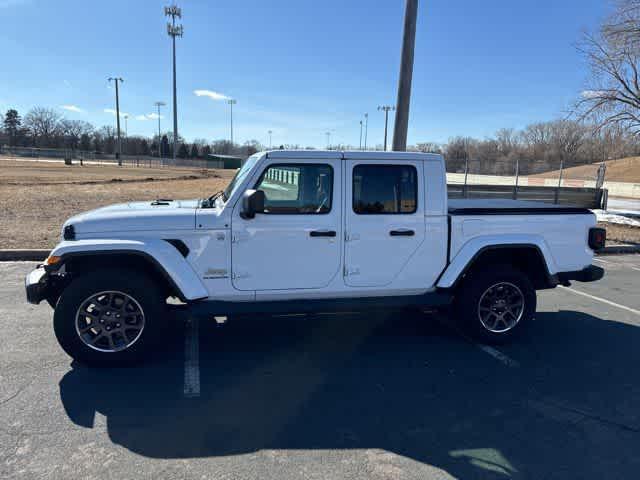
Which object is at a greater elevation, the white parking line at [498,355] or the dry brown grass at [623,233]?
the dry brown grass at [623,233]

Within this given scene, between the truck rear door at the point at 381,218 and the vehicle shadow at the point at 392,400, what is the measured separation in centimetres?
87

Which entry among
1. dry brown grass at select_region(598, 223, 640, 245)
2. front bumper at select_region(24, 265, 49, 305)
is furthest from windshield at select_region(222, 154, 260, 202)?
dry brown grass at select_region(598, 223, 640, 245)

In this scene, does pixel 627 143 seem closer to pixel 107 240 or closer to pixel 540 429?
pixel 540 429

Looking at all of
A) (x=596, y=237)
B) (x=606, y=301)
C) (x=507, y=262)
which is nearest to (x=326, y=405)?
A: (x=507, y=262)

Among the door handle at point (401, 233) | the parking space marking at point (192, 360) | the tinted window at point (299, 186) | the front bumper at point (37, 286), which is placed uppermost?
the tinted window at point (299, 186)

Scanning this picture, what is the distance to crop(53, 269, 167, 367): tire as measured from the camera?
3.73m

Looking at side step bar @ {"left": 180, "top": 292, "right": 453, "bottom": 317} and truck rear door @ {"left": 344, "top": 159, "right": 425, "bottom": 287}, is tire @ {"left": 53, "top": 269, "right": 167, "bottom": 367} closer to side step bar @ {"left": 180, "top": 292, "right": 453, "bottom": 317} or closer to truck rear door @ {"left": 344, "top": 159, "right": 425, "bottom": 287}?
side step bar @ {"left": 180, "top": 292, "right": 453, "bottom": 317}

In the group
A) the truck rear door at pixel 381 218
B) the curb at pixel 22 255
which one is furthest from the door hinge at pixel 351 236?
the curb at pixel 22 255

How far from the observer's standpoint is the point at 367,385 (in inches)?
147

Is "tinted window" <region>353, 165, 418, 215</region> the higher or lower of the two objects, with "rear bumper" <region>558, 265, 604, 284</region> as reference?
higher

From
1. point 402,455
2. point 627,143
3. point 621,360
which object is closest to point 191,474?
point 402,455

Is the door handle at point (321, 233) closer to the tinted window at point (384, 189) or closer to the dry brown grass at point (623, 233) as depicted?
the tinted window at point (384, 189)

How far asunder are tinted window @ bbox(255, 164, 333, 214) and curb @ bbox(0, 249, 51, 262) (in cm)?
600

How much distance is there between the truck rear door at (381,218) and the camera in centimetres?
417
